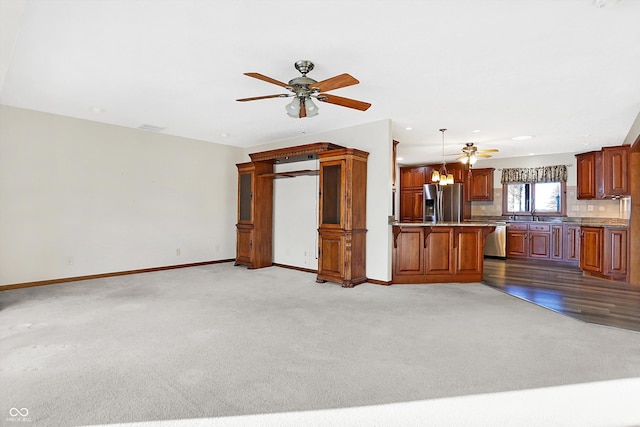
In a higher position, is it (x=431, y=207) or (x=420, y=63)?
(x=420, y=63)

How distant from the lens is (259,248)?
20.9 ft

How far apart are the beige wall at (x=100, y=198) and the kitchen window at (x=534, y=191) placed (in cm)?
675

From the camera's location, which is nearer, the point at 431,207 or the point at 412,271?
the point at 412,271

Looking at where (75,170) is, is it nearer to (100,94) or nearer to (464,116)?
(100,94)

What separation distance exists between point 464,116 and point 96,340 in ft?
16.3

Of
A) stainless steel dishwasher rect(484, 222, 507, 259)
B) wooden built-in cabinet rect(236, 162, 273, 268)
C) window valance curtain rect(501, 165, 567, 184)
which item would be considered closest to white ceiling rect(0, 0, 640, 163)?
wooden built-in cabinet rect(236, 162, 273, 268)

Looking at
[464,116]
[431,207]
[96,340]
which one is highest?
[464,116]

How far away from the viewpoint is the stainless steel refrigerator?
28.8 ft

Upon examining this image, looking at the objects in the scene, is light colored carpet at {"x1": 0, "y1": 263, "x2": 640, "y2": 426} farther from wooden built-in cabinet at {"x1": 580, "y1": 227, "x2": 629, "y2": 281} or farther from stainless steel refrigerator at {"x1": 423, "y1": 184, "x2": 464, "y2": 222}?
stainless steel refrigerator at {"x1": 423, "y1": 184, "x2": 464, "y2": 222}

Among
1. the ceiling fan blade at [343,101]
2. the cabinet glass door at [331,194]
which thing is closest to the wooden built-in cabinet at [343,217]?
the cabinet glass door at [331,194]

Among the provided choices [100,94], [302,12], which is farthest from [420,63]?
[100,94]

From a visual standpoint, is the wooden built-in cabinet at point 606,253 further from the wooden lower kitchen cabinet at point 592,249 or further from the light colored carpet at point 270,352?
the light colored carpet at point 270,352

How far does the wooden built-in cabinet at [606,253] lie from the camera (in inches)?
212

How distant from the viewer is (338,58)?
3021mm
